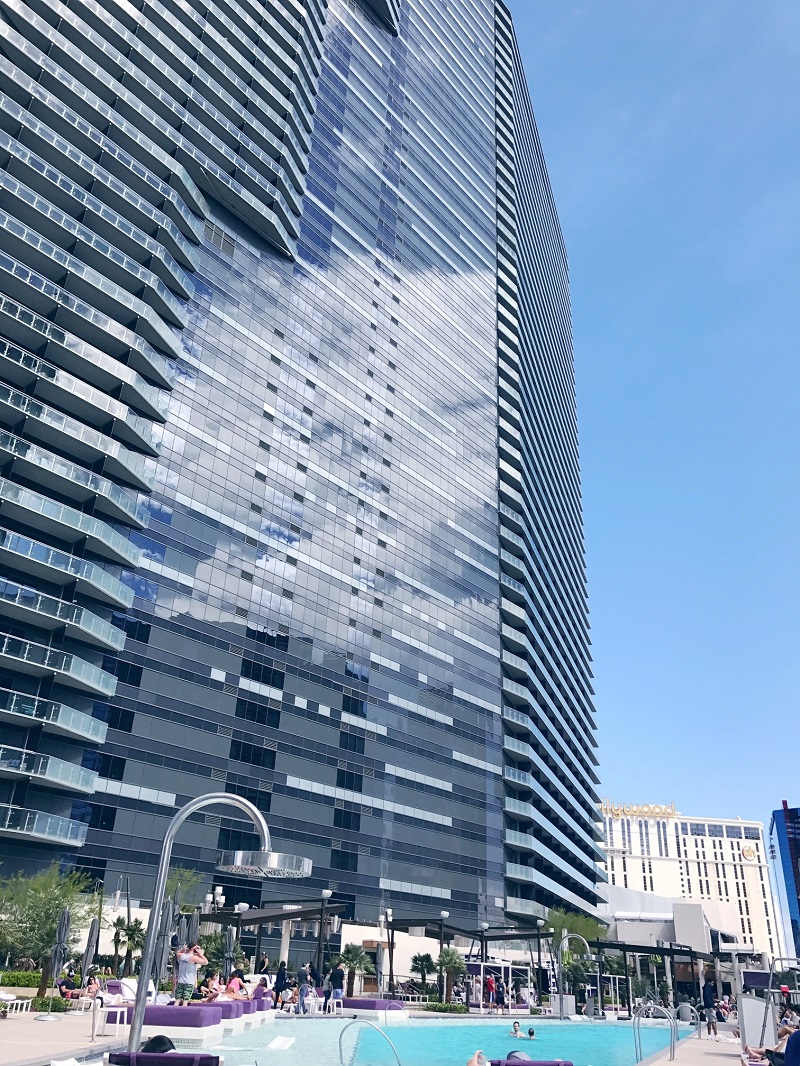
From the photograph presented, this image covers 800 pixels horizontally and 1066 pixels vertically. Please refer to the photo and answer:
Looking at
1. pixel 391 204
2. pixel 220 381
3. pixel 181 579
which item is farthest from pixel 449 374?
pixel 181 579

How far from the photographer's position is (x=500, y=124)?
5202 inches

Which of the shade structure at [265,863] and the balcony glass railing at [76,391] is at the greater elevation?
the balcony glass railing at [76,391]

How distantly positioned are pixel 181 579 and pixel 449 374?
49.0 meters

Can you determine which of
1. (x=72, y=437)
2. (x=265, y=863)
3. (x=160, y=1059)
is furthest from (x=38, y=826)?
(x=265, y=863)

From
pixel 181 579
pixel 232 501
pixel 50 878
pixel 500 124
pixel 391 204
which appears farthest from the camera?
pixel 500 124

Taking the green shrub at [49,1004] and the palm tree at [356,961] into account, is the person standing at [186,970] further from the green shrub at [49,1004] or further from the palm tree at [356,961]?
the palm tree at [356,961]

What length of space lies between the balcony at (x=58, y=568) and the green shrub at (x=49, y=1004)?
28.2 metres

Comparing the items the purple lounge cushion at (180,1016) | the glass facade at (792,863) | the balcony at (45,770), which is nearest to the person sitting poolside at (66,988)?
the purple lounge cushion at (180,1016)

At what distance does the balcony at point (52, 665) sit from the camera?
47.2 metres

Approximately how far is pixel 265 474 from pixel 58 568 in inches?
882

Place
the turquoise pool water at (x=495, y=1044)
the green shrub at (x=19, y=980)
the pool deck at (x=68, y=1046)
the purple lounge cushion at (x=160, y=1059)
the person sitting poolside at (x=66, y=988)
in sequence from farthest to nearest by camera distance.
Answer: the green shrub at (x=19, y=980)
the person sitting poolside at (x=66, y=988)
the turquoise pool water at (x=495, y=1044)
the pool deck at (x=68, y=1046)
the purple lounge cushion at (x=160, y=1059)

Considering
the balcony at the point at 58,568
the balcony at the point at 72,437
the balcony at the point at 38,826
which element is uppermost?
the balcony at the point at 72,437

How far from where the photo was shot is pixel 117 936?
4597 cm

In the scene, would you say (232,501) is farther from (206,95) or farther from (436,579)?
(206,95)
